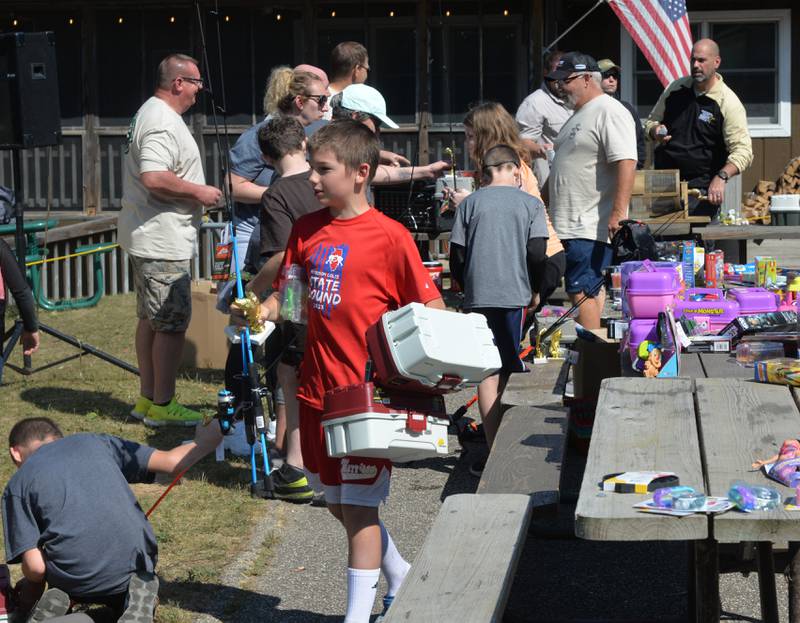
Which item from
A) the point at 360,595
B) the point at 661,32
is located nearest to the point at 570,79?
the point at 360,595

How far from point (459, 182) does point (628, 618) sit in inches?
199

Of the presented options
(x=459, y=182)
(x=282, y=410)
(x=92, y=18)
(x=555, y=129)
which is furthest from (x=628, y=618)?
(x=92, y=18)

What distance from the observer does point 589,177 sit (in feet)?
23.7

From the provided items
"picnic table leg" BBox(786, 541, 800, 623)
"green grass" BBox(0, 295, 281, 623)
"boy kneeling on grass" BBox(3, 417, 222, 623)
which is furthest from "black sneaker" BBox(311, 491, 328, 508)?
"picnic table leg" BBox(786, 541, 800, 623)

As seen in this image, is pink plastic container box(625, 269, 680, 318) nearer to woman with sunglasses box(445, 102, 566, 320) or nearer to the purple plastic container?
the purple plastic container

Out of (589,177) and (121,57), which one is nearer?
(589,177)

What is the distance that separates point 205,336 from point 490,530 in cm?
556

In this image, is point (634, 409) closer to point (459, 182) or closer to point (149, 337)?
point (149, 337)

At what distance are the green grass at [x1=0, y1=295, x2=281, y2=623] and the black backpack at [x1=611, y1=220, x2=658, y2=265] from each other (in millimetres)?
2097

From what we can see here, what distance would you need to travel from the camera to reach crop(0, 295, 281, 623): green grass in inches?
199

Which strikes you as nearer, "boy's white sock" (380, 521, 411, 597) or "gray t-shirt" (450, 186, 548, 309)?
"boy's white sock" (380, 521, 411, 597)

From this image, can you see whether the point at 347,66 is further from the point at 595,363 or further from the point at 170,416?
the point at 595,363

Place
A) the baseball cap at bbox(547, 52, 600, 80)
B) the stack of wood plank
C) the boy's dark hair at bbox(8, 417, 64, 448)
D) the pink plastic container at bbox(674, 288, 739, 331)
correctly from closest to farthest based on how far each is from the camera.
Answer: the boy's dark hair at bbox(8, 417, 64, 448) → the pink plastic container at bbox(674, 288, 739, 331) → the baseball cap at bbox(547, 52, 600, 80) → the stack of wood plank

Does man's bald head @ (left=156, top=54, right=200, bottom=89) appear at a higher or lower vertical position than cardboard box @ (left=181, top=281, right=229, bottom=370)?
higher
